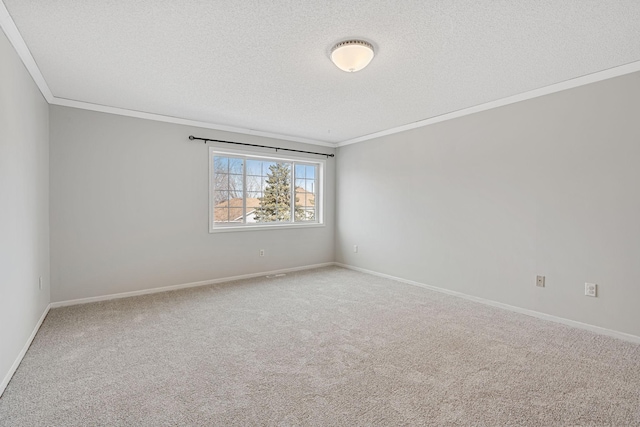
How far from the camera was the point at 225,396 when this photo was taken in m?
1.92

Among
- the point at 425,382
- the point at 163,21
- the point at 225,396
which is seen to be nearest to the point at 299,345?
the point at 225,396

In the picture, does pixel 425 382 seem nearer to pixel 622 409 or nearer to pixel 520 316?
pixel 622 409

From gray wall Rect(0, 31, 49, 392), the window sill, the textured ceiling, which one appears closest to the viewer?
the textured ceiling

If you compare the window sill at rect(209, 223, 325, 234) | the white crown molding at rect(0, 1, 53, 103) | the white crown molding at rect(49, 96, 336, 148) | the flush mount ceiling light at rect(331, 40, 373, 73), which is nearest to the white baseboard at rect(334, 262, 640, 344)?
the window sill at rect(209, 223, 325, 234)

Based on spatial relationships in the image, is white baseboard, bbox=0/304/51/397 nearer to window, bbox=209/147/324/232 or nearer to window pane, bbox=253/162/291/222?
window, bbox=209/147/324/232

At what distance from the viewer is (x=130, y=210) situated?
3.99 m

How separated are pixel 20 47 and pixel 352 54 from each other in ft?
8.12

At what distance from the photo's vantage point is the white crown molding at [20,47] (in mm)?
1985

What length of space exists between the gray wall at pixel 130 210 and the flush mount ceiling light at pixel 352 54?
Result: 2847mm

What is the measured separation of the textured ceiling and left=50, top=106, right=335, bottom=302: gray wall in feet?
1.55

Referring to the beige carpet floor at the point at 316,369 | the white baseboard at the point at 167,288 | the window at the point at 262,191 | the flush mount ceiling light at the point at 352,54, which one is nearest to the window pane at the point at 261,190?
the window at the point at 262,191

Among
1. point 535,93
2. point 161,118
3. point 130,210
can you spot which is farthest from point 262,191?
point 535,93

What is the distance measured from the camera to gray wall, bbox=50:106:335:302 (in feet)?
11.8

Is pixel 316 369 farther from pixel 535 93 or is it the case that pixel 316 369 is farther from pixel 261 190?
pixel 261 190
